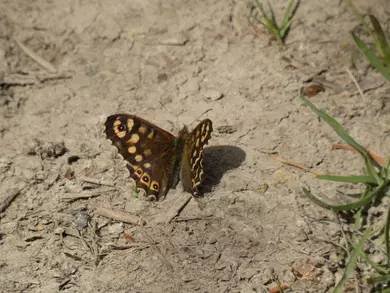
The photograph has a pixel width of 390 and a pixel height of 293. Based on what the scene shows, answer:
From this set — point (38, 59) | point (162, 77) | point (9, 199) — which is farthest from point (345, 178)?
point (38, 59)

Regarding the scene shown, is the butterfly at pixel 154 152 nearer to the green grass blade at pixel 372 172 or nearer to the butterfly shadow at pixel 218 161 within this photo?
the butterfly shadow at pixel 218 161

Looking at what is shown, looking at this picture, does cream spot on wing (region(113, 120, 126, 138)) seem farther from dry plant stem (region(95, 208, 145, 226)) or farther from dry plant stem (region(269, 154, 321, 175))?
dry plant stem (region(269, 154, 321, 175))

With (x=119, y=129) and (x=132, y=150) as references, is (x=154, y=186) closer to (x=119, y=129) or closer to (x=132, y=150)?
(x=132, y=150)

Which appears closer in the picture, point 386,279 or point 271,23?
point 386,279

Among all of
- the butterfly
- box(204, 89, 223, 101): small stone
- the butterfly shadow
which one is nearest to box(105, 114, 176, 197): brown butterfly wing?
the butterfly

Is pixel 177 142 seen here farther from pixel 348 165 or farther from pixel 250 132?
pixel 348 165

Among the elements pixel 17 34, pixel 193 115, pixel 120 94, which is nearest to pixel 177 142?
pixel 193 115
